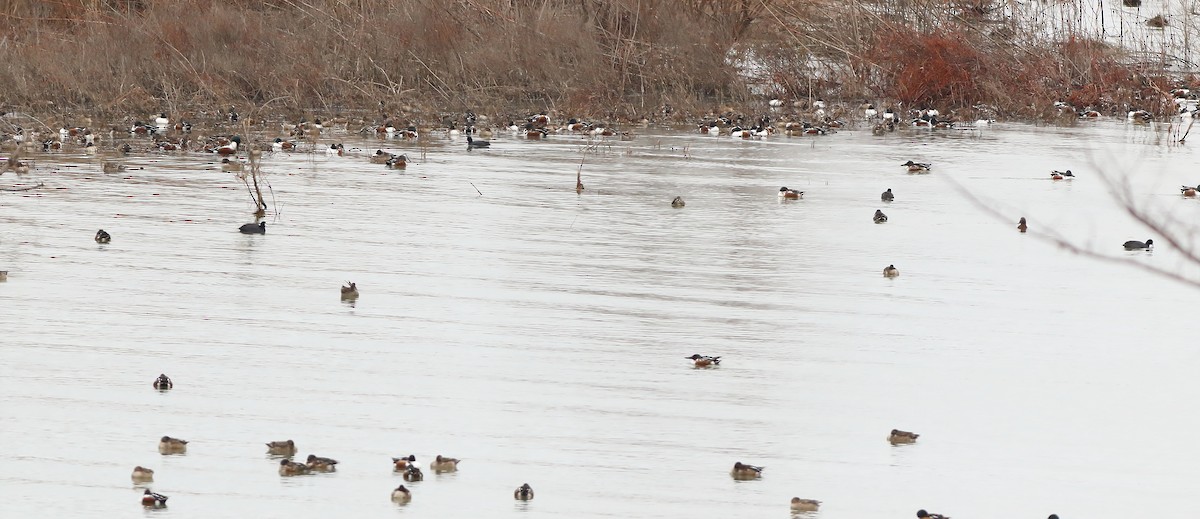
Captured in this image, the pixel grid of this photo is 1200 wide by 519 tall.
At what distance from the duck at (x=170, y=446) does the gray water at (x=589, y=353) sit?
71 millimetres

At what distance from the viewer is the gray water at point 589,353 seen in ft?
18.7

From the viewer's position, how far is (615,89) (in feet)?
77.8

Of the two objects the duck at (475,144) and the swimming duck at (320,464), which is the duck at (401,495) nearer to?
the swimming duck at (320,464)

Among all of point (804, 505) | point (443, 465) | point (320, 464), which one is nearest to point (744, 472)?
point (804, 505)

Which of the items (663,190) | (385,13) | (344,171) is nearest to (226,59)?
(385,13)

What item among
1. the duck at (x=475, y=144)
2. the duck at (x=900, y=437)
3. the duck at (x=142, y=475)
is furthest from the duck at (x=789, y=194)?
the duck at (x=142, y=475)

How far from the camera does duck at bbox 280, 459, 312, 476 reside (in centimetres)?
570

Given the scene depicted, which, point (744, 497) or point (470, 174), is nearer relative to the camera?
point (744, 497)

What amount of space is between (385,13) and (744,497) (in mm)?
20335

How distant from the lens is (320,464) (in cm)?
575

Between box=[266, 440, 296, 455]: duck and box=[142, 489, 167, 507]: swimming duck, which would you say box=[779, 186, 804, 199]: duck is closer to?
box=[266, 440, 296, 455]: duck

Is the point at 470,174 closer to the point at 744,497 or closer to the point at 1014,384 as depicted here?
the point at 1014,384

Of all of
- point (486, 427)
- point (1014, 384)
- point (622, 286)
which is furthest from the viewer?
point (622, 286)

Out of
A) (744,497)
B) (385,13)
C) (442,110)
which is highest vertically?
(385,13)
